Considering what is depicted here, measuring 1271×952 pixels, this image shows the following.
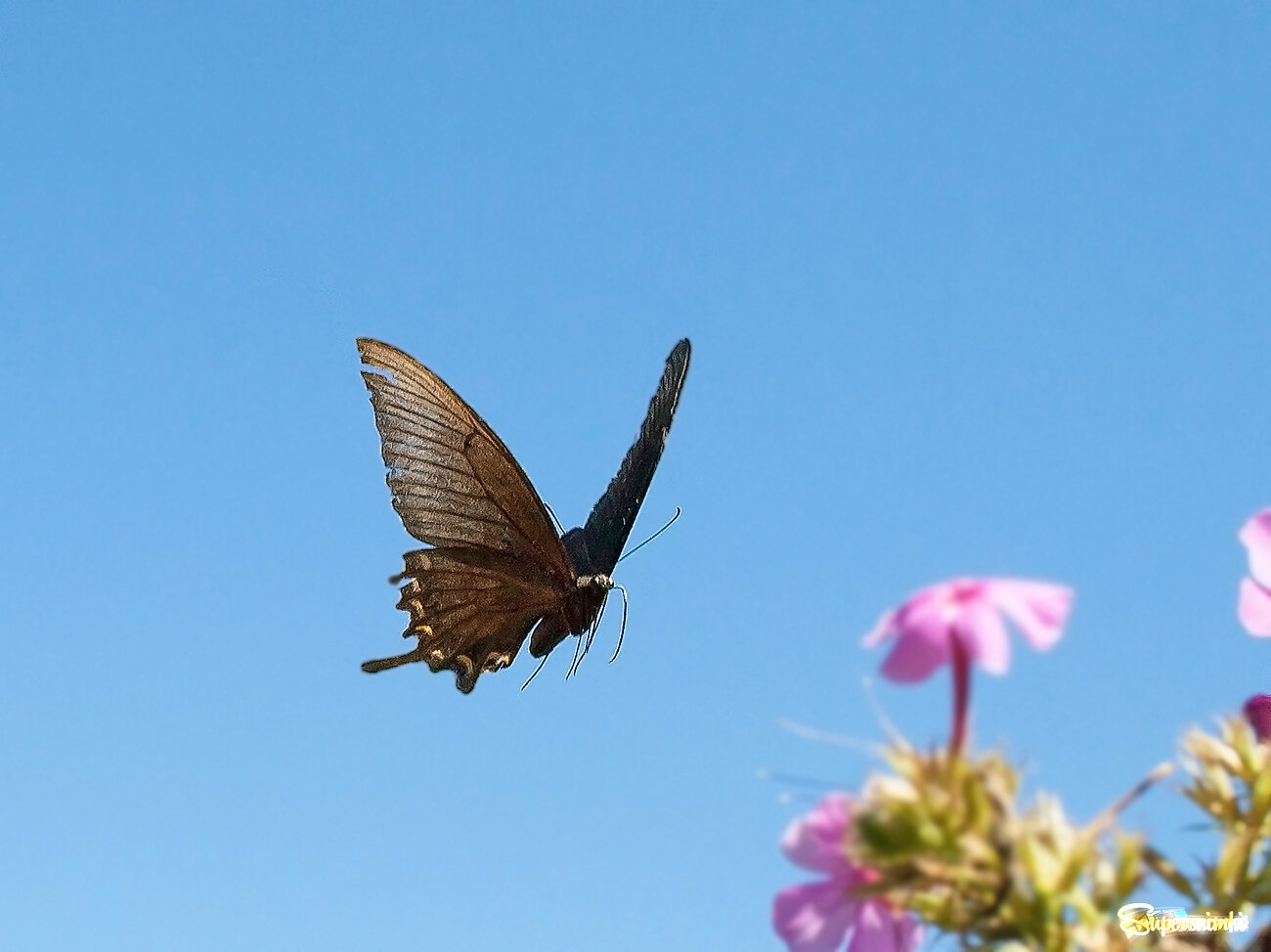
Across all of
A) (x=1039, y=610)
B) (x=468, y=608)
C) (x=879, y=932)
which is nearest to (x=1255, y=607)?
(x=879, y=932)

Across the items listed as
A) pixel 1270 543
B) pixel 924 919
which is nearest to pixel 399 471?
pixel 1270 543

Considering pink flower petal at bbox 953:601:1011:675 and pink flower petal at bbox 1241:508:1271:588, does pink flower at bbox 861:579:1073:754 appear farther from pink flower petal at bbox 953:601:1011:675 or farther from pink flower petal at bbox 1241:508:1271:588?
pink flower petal at bbox 1241:508:1271:588

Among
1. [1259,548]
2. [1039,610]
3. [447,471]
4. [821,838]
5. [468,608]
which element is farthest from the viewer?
[468,608]

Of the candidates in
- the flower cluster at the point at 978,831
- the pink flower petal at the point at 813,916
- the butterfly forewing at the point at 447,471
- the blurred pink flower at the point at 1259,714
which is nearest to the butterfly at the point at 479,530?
the butterfly forewing at the point at 447,471

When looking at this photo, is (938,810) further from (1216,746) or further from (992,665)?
(1216,746)

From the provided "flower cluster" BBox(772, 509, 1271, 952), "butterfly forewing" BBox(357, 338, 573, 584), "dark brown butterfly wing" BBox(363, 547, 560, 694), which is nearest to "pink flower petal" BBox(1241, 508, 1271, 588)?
"flower cluster" BBox(772, 509, 1271, 952)

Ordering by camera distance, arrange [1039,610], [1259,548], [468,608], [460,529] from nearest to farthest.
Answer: [1039,610]
[1259,548]
[460,529]
[468,608]

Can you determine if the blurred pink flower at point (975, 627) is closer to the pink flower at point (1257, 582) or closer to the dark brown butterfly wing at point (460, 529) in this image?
the pink flower at point (1257, 582)

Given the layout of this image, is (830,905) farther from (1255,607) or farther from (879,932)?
(1255,607)
